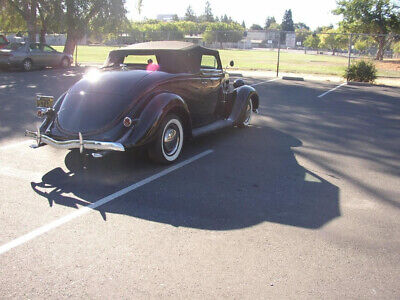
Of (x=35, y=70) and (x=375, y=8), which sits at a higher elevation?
(x=375, y=8)

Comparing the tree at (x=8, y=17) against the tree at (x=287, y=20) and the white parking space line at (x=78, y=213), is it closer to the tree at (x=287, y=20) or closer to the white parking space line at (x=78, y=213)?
the white parking space line at (x=78, y=213)

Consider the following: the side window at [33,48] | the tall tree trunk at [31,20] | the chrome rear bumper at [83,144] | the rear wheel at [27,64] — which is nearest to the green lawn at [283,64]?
the tall tree trunk at [31,20]

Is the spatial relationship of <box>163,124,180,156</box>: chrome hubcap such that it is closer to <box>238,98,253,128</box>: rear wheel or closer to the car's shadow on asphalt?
the car's shadow on asphalt

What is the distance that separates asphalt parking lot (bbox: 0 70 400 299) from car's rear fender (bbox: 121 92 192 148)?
1.64ft

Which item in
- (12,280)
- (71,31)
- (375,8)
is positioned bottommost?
(12,280)

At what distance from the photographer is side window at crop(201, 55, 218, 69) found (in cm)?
689

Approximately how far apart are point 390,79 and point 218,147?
18130mm

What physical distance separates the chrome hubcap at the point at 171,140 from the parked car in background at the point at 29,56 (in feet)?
49.8

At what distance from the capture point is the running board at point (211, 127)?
19.8 feet

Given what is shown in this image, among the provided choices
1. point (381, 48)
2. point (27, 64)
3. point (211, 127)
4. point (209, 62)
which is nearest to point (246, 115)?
point (209, 62)

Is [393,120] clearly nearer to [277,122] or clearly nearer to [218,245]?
[277,122]

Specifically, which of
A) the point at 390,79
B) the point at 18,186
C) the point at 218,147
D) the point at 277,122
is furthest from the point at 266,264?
the point at 390,79

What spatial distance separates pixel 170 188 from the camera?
4.60 metres

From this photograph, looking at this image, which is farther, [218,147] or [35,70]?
[35,70]
